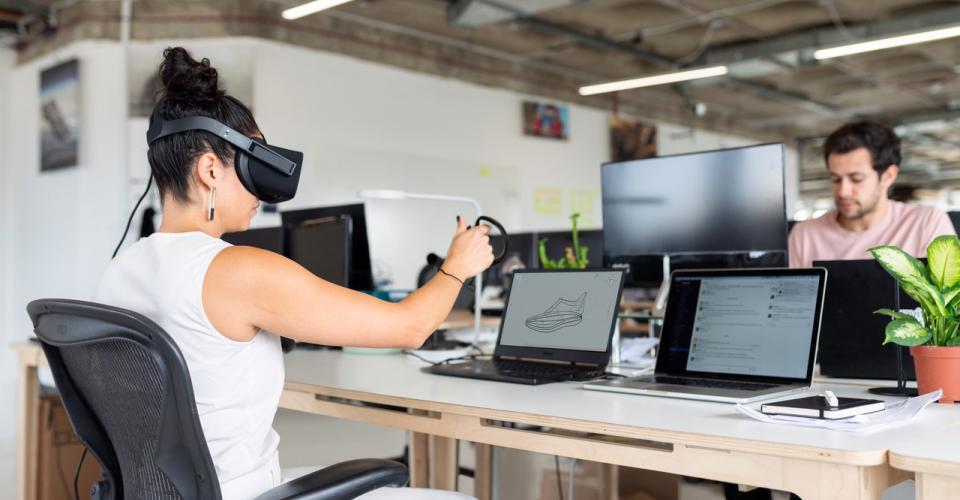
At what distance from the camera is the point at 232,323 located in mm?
1324

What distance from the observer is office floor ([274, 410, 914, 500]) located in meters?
2.90

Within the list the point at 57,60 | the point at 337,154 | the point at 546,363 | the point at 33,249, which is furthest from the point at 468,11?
the point at 546,363

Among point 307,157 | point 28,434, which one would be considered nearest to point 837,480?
point 28,434

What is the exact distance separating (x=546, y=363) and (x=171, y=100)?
1.12m

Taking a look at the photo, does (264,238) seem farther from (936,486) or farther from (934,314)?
(936,486)

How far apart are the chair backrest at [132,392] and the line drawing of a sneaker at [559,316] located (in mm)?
1082

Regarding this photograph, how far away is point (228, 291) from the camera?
1.31 m

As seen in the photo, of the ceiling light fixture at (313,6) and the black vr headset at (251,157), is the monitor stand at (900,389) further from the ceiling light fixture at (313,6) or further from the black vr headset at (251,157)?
the ceiling light fixture at (313,6)

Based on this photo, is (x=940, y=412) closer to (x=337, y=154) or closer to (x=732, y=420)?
(x=732, y=420)

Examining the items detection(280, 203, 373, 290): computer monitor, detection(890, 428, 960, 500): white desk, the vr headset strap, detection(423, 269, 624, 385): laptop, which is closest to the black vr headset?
the vr headset strap

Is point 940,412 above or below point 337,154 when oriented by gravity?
below

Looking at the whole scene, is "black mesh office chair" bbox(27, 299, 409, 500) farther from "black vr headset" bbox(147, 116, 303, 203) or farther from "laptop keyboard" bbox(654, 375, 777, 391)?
"laptop keyboard" bbox(654, 375, 777, 391)

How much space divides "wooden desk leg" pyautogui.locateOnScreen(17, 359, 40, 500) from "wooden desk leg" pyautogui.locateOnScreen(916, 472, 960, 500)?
2.88 m

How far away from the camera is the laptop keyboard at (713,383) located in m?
1.71
